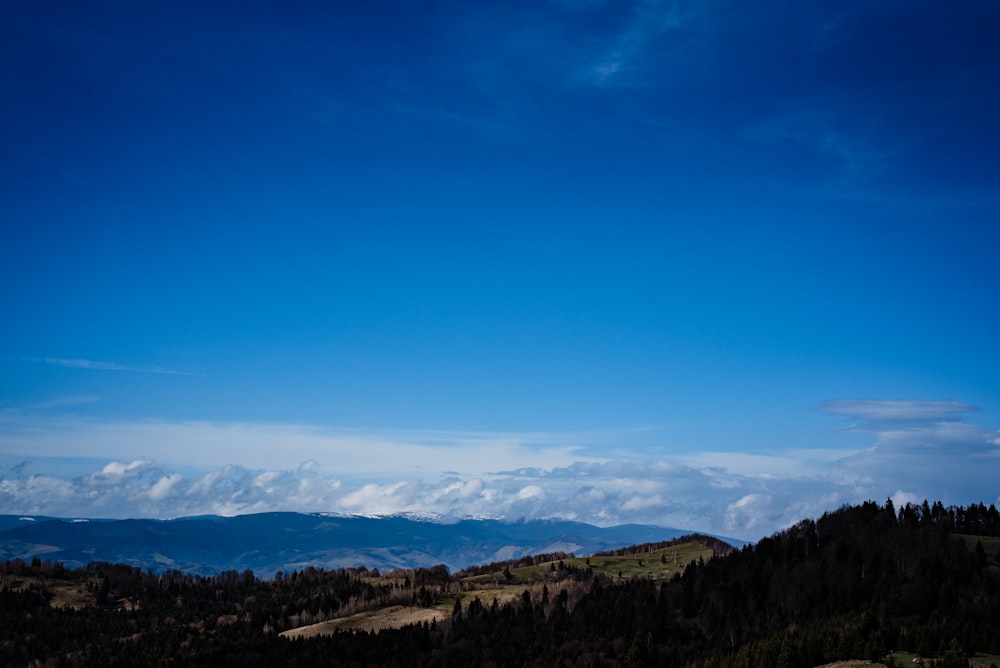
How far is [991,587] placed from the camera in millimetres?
198250

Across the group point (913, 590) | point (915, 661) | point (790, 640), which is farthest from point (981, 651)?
point (913, 590)

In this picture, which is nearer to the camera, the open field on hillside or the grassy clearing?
the open field on hillside

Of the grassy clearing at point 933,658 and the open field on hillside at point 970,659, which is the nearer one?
the open field on hillside at point 970,659

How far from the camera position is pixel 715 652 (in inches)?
7702

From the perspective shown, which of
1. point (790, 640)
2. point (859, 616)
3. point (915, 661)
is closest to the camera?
point (915, 661)

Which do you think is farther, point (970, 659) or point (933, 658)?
point (933, 658)

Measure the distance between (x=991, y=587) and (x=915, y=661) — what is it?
74.5 meters

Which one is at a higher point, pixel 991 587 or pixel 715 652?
pixel 991 587

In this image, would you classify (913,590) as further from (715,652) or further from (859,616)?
(715,652)

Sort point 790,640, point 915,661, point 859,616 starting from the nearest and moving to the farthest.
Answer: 1. point 915,661
2. point 790,640
3. point 859,616

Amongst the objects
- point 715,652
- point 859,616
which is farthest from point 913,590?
point 715,652

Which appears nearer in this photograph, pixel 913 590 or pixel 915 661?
pixel 915 661

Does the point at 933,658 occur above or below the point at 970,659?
below

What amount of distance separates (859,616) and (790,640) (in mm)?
34647
